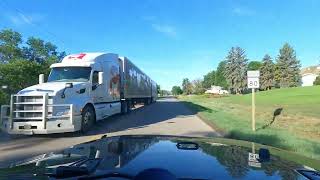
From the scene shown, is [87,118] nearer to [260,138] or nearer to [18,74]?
[260,138]

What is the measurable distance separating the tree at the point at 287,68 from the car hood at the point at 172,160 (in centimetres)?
13905

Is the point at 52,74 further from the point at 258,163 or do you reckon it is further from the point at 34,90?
the point at 258,163

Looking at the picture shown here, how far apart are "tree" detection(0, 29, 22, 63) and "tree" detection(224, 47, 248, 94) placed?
82.8 m

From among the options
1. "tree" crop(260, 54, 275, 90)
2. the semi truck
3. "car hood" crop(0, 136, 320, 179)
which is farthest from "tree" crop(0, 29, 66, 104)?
"tree" crop(260, 54, 275, 90)

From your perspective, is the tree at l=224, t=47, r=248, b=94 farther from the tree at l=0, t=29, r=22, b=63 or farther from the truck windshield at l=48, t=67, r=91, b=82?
the truck windshield at l=48, t=67, r=91, b=82

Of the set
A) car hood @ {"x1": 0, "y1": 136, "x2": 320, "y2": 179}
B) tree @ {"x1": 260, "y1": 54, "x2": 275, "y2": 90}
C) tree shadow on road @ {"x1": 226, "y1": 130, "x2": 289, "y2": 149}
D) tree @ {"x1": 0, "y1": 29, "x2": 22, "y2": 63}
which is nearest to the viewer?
car hood @ {"x1": 0, "y1": 136, "x2": 320, "y2": 179}

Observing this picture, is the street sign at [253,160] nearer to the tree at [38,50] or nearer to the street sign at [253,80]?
the street sign at [253,80]

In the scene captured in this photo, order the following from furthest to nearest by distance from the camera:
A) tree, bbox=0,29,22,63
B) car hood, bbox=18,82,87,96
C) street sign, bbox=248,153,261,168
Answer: tree, bbox=0,29,22,63 < car hood, bbox=18,82,87,96 < street sign, bbox=248,153,261,168

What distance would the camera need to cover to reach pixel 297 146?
14.1 m

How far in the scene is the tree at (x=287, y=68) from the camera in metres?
140

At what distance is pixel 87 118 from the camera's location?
66.3ft

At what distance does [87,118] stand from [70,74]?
2298 mm

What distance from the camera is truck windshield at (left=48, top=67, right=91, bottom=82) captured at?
21.1m

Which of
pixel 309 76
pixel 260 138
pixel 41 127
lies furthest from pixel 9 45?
pixel 309 76
